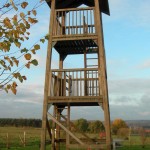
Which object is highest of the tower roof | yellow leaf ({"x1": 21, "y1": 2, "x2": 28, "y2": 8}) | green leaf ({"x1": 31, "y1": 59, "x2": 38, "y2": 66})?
the tower roof

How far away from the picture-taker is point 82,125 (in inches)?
1453

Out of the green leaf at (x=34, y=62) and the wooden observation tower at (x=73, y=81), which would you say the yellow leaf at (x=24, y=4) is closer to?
the green leaf at (x=34, y=62)

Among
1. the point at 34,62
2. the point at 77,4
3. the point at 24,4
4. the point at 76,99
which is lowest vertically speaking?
the point at 34,62

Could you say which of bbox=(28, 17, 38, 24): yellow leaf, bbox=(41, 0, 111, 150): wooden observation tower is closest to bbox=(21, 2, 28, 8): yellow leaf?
bbox=(28, 17, 38, 24): yellow leaf

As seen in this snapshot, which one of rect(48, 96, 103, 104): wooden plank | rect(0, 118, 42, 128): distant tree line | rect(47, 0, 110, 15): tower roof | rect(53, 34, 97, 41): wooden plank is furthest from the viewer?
rect(0, 118, 42, 128): distant tree line

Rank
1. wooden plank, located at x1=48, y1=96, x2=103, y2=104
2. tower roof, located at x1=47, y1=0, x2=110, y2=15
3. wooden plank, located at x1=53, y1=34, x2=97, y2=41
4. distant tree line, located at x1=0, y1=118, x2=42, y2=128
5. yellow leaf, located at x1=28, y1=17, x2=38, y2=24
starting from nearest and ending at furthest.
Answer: yellow leaf, located at x1=28, y1=17, x2=38, y2=24 → wooden plank, located at x1=48, y1=96, x2=103, y2=104 → wooden plank, located at x1=53, y1=34, x2=97, y2=41 → tower roof, located at x1=47, y1=0, x2=110, y2=15 → distant tree line, located at x1=0, y1=118, x2=42, y2=128

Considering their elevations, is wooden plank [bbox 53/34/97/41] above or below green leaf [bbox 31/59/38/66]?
above

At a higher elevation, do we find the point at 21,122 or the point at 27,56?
the point at 21,122

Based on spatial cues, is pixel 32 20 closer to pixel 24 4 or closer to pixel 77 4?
pixel 24 4

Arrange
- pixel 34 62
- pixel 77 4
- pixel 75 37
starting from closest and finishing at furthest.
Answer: pixel 34 62 < pixel 75 37 < pixel 77 4

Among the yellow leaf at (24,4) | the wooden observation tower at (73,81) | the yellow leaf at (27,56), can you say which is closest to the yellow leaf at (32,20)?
the yellow leaf at (24,4)

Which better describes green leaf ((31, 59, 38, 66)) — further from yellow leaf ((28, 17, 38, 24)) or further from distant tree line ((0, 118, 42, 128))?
distant tree line ((0, 118, 42, 128))

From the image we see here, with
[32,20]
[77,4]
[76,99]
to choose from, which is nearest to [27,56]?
[32,20]

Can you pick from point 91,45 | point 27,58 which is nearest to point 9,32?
point 27,58
